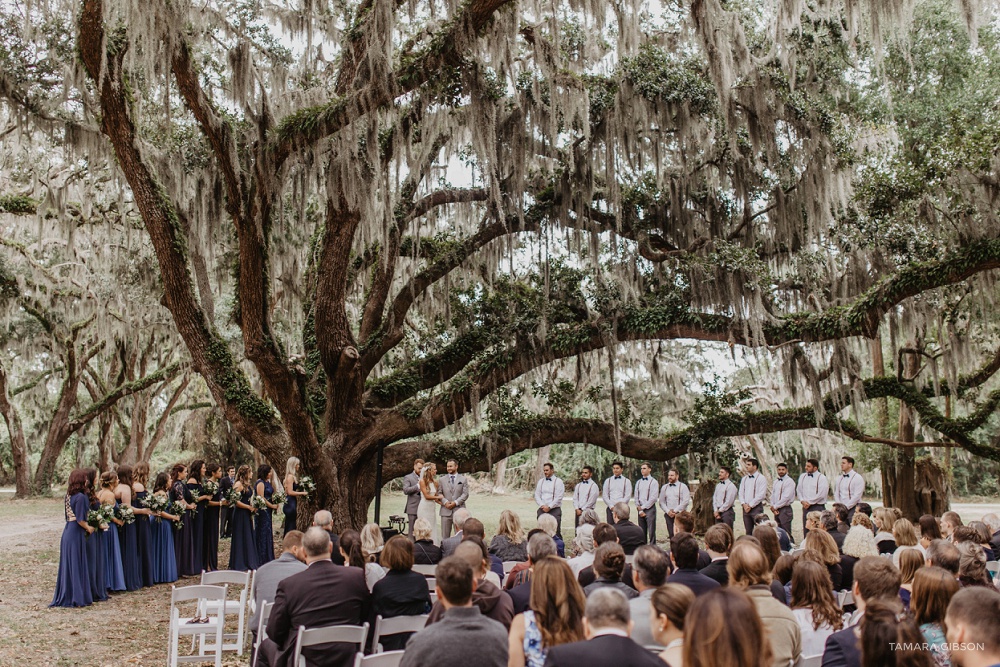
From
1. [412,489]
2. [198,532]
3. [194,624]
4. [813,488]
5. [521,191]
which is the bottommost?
[194,624]

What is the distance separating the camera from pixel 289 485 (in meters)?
10.3

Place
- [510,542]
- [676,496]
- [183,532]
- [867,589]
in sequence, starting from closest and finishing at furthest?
[867,589]
[510,542]
[183,532]
[676,496]

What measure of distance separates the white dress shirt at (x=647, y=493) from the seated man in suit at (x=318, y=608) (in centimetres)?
805

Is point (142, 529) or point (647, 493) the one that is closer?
point (142, 529)

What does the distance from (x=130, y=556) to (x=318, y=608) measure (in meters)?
5.64

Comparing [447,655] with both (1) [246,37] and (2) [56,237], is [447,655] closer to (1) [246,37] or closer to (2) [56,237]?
(1) [246,37]

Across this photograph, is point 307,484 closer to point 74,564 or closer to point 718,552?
point 74,564

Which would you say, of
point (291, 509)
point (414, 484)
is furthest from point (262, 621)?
point (414, 484)

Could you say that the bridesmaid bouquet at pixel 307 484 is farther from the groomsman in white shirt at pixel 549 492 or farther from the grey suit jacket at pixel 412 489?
the groomsman in white shirt at pixel 549 492

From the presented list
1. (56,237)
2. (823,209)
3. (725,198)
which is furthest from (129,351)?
(823,209)

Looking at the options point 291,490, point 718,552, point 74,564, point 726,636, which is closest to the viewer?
point 726,636

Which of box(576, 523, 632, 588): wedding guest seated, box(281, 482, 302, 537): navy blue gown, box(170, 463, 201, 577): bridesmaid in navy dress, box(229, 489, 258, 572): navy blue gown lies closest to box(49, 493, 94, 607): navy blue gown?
box(170, 463, 201, 577): bridesmaid in navy dress

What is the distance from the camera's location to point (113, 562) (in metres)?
8.39

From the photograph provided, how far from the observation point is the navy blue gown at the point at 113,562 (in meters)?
8.33
